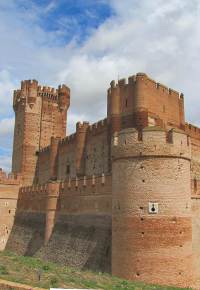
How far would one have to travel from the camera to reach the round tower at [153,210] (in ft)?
45.5

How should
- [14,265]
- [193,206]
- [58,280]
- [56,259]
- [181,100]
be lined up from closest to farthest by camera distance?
1. [58,280]
2. [14,265]
3. [193,206]
4. [56,259]
5. [181,100]

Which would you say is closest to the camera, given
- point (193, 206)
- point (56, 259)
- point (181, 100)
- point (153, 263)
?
point (153, 263)

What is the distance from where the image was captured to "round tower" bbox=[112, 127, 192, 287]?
1387 cm

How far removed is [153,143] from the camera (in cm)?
1463

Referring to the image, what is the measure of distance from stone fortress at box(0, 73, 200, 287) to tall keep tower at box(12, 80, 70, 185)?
0.10 m

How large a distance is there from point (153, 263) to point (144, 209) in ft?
6.57

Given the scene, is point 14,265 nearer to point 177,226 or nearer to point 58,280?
point 58,280

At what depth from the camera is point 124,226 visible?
48.0ft

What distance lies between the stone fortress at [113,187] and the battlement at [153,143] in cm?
4

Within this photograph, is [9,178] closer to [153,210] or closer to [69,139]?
[69,139]

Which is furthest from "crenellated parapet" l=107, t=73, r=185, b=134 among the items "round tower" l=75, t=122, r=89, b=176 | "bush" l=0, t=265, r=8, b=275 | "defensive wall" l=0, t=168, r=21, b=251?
"defensive wall" l=0, t=168, r=21, b=251

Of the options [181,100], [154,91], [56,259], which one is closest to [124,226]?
[56,259]

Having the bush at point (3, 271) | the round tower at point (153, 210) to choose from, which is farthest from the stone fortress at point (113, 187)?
the bush at point (3, 271)

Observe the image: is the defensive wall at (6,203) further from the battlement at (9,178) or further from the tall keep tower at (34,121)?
the tall keep tower at (34,121)
